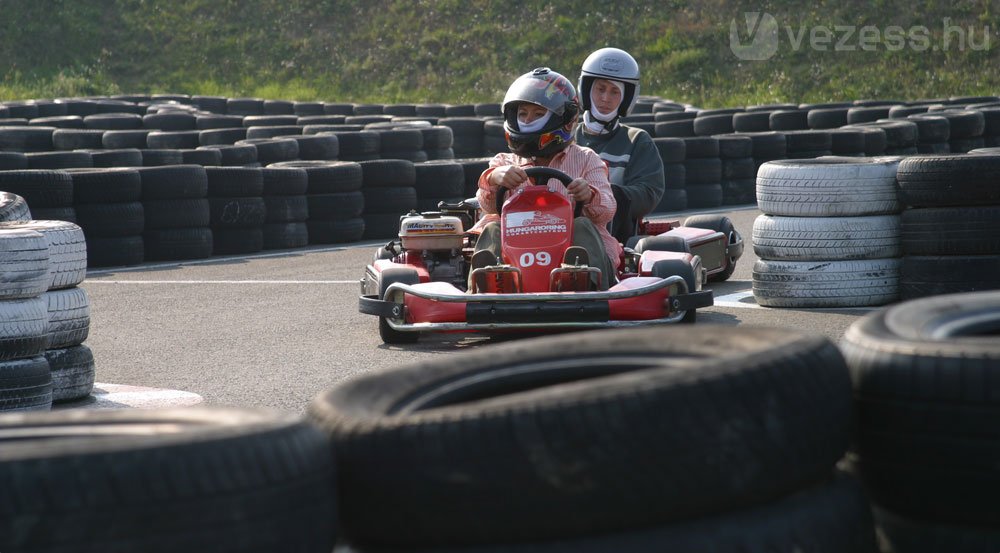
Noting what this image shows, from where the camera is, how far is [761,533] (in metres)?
2.71

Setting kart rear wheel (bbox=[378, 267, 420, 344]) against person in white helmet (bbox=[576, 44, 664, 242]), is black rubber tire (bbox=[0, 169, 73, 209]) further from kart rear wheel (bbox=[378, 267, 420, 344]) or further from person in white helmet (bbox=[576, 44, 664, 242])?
kart rear wheel (bbox=[378, 267, 420, 344])

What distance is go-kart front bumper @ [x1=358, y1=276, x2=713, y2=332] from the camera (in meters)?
6.44

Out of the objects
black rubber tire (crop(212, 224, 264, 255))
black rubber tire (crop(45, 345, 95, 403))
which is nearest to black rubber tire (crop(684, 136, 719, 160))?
black rubber tire (crop(212, 224, 264, 255))

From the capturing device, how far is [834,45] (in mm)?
32469

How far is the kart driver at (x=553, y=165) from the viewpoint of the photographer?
7.05 meters

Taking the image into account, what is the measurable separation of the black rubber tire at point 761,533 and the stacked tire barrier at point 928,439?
0.42 ft

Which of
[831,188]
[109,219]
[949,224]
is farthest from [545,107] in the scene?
[109,219]

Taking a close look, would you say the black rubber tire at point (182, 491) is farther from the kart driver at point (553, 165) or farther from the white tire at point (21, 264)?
the kart driver at point (553, 165)

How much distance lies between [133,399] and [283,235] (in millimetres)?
6951

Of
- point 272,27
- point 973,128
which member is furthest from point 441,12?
point 973,128

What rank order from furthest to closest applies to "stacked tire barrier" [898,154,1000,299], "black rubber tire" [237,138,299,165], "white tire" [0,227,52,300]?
1. "black rubber tire" [237,138,299,165]
2. "stacked tire barrier" [898,154,1000,299]
3. "white tire" [0,227,52,300]

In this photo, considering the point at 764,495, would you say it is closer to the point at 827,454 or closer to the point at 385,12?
the point at 827,454

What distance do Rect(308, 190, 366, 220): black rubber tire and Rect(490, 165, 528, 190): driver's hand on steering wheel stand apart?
5.97 m

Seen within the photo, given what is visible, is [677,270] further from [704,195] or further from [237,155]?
[704,195]
